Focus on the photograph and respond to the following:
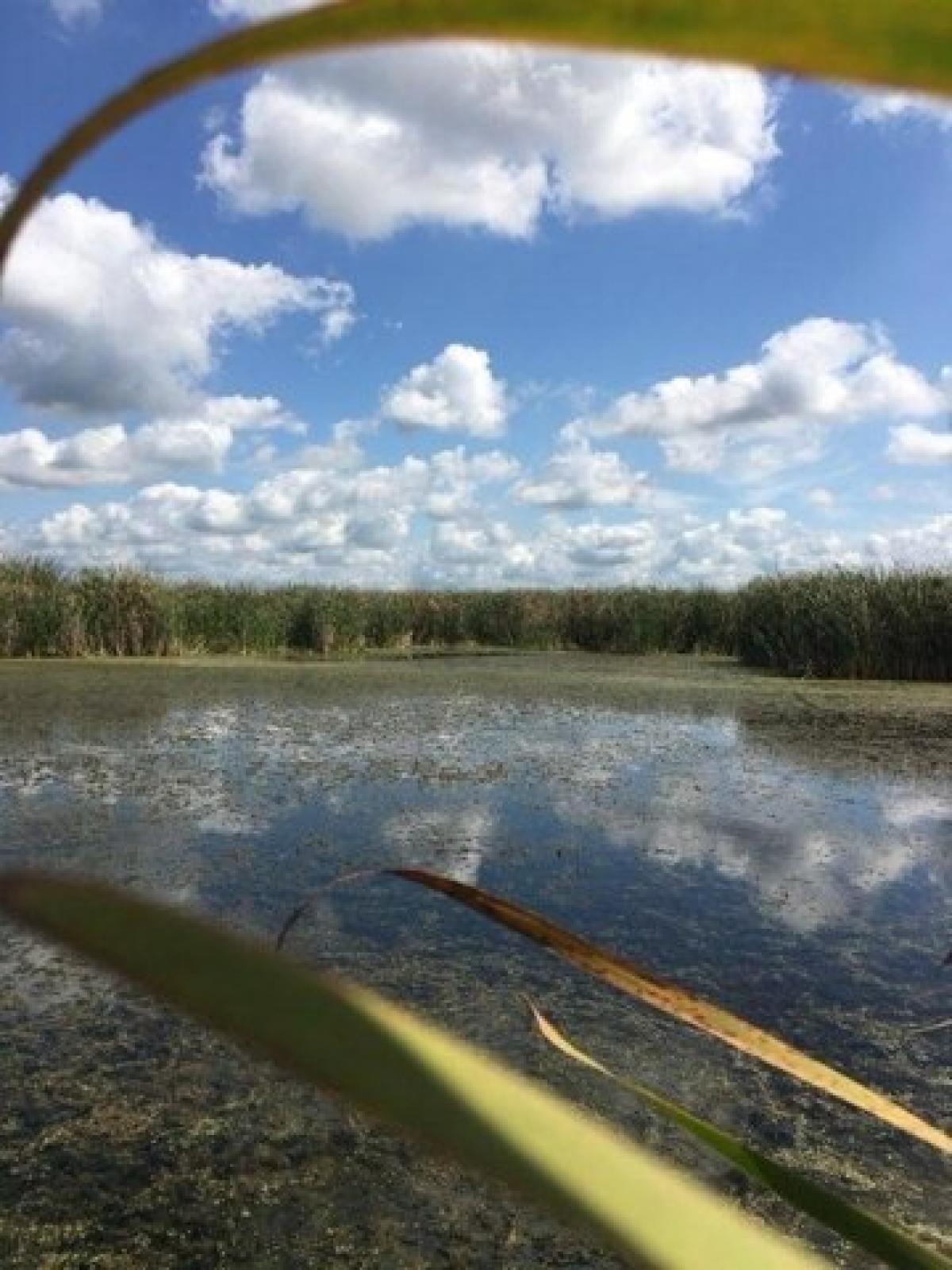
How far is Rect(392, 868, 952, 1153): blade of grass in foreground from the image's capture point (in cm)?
26

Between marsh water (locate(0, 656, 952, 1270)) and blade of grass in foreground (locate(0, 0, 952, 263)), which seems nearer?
blade of grass in foreground (locate(0, 0, 952, 263))

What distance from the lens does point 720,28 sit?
A: 0.41 feet

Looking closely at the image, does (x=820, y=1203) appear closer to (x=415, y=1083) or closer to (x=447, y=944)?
(x=415, y=1083)

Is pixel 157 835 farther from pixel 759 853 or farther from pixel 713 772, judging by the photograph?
pixel 713 772

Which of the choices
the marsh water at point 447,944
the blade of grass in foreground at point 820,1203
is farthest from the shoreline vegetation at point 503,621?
the blade of grass in foreground at point 820,1203

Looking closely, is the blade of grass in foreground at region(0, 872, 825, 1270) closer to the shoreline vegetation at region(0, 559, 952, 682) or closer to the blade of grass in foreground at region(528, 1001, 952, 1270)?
the blade of grass in foreground at region(528, 1001, 952, 1270)

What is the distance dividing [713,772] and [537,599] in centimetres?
1340

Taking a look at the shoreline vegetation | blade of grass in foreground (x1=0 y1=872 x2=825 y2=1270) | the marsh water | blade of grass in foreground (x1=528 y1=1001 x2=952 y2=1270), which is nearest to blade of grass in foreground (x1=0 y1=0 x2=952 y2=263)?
blade of grass in foreground (x1=0 y1=872 x2=825 y2=1270)

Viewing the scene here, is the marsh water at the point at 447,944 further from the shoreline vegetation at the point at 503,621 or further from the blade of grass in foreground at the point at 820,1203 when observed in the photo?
the shoreline vegetation at the point at 503,621

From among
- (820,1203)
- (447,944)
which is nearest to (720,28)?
(820,1203)

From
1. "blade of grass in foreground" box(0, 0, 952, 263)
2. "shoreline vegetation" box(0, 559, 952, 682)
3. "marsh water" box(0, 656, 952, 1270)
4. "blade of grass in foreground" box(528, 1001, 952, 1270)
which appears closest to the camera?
"blade of grass in foreground" box(0, 0, 952, 263)

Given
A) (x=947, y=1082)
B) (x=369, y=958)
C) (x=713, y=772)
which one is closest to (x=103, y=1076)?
(x=369, y=958)

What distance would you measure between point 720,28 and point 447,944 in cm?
269

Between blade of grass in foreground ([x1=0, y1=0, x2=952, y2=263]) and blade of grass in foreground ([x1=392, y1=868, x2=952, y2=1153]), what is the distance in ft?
0.56
